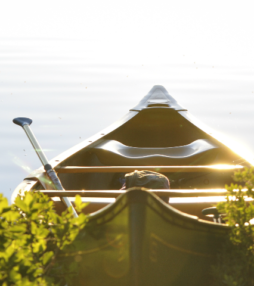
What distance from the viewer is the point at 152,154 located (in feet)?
11.5

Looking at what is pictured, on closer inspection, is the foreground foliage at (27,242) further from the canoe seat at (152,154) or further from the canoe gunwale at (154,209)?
the canoe seat at (152,154)

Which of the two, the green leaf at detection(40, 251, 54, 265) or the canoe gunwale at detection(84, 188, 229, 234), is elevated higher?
the canoe gunwale at detection(84, 188, 229, 234)

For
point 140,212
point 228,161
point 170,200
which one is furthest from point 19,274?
point 228,161

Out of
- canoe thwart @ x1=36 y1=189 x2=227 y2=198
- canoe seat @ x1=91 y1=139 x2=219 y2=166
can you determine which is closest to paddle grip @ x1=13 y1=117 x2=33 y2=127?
canoe seat @ x1=91 y1=139 x2=219 y2=166

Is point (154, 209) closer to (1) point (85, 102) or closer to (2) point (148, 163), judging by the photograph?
(2) point (148, 163)

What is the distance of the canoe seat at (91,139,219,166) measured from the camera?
333 cm

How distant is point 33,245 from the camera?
1.32 metres

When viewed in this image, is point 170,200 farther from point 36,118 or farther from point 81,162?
point 36,118

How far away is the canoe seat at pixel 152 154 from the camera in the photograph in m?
3.33

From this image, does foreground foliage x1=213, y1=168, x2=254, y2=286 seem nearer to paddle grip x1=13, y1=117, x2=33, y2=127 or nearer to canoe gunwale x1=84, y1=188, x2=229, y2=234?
canoe gunwale x1=84, y1=188, x2=229, y2=234

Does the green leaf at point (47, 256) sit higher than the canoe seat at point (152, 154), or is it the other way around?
the canoe seat at point (152, 154)

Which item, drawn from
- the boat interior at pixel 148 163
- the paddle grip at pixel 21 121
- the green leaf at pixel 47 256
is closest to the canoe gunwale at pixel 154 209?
the green leaf at pixel 47 256

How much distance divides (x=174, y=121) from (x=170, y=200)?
2.82 metres

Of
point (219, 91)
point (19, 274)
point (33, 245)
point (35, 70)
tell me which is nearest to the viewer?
point (19, 274)
